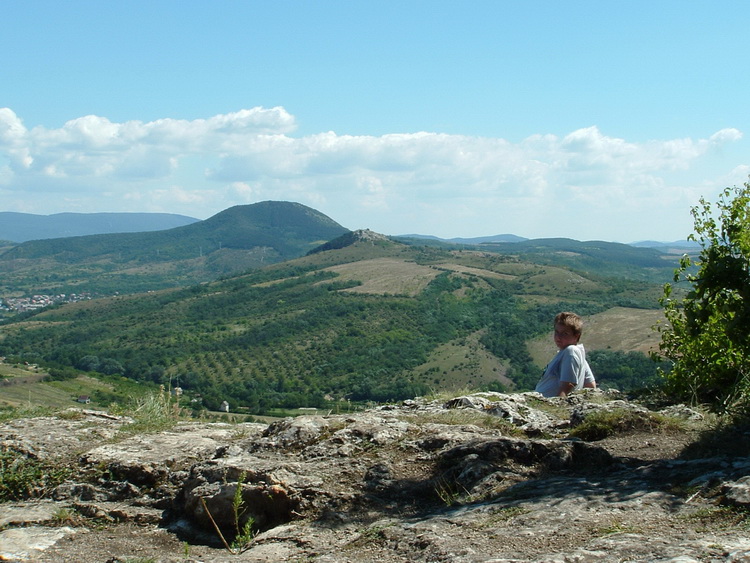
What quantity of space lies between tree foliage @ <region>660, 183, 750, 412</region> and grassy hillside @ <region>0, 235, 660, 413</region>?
5634 centimetres

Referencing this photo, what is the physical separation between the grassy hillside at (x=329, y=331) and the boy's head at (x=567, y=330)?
2217 inches

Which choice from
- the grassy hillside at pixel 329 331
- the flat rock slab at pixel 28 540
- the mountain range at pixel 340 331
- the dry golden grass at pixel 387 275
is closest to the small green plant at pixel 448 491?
the flat rock slab at pixel 28 540

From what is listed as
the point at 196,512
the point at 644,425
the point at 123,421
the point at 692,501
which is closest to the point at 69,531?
the point at 196,512

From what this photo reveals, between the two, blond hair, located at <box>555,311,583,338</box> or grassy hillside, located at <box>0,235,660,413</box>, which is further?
grassy hillside, located at <box>0,235,660,413</box>

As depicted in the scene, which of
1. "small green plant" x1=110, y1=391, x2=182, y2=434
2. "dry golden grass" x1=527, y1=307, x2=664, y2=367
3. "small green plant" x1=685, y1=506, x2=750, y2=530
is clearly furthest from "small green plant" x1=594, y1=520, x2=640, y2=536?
"dry golden grass" x1=527, y1=307, x2=664, y2=367

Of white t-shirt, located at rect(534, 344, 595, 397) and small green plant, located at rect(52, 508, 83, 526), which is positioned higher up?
white t-shirt, located at rect(534, 344, 595, 397)

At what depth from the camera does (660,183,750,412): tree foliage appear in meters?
5.54

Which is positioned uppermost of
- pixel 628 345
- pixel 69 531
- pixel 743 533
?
pixel 743 533

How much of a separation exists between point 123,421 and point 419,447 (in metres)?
3.87

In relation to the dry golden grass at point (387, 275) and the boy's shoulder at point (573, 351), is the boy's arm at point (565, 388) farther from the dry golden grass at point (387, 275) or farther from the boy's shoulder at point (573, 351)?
the dry golden grass at point (387, 275)

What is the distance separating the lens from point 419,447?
5.48 meters

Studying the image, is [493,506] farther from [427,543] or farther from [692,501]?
[692,501]

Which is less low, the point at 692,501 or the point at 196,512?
the point at 692,501

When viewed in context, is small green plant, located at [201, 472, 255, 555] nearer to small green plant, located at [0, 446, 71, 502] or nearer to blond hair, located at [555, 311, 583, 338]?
small green plant, located at [0, 446, 71, 502]
